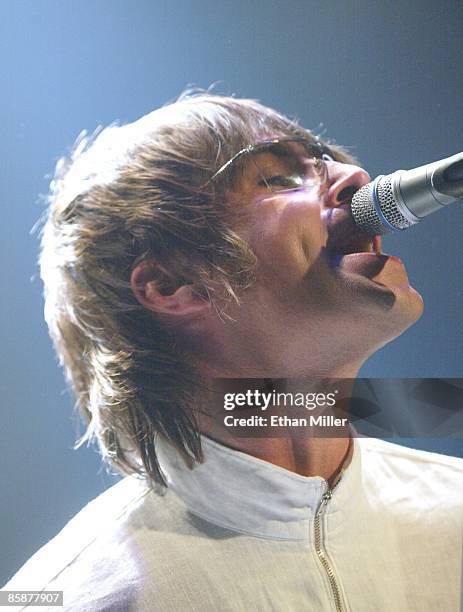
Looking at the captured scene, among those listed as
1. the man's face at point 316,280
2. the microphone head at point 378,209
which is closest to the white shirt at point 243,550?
the man's face at point 316,280

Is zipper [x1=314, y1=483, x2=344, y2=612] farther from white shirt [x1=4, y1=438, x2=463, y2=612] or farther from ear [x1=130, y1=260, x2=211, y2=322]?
ear [x1=130, y1=260, x2=211, y2=322]

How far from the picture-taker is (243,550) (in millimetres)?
688

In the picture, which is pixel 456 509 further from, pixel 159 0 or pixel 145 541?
pixel 159 0

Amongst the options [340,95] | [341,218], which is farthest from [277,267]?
[340,95]

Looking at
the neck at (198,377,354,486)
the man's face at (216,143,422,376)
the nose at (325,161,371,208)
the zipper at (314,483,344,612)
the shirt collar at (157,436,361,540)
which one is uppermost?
the nose at (325,161,371,208)

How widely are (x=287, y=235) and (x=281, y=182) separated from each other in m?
0.06

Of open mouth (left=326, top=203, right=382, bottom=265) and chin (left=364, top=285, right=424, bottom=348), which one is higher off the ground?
open mouth (left=326, top=203, right=382, bottom=265)

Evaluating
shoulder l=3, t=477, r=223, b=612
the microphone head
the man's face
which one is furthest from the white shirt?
the microphone head

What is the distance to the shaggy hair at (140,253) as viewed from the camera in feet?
2.33

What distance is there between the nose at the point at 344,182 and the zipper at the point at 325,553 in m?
0.29

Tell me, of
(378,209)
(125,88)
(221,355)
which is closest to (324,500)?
(221,355)

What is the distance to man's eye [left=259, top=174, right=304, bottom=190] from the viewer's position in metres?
0.72

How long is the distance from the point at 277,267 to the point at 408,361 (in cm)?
16

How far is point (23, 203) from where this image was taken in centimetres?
76
